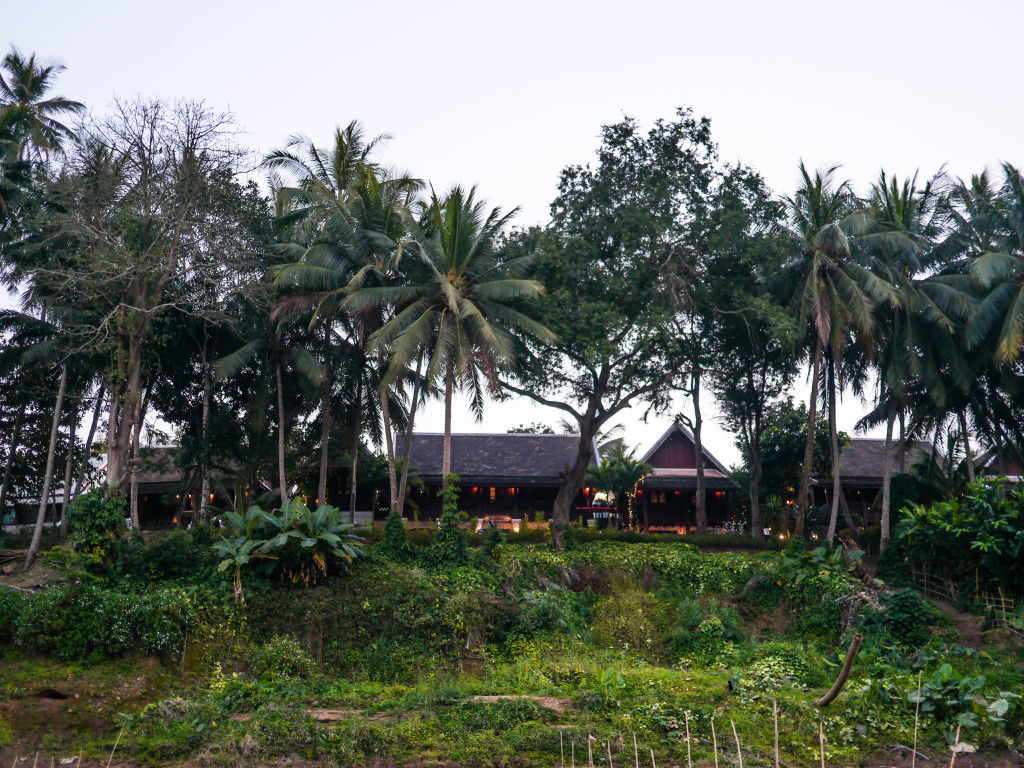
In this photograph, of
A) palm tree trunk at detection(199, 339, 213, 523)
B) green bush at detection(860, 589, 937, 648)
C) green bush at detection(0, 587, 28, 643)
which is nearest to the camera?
green bush at detection(0, 587, 28, 643)

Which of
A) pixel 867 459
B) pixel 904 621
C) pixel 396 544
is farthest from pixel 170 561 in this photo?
pixel 867 459

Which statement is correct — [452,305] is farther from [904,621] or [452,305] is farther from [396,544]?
[904,621]

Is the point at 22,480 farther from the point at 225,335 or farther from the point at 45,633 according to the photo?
the point at 45,633

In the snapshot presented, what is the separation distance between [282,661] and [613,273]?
1333 centimetres

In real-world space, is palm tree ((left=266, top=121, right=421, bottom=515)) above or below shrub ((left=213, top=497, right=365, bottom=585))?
above

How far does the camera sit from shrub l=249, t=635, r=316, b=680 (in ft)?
43.5

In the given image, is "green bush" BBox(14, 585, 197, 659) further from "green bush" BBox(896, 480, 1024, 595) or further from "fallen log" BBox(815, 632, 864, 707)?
"green bush" BBox(896, 480, 1024, 595)

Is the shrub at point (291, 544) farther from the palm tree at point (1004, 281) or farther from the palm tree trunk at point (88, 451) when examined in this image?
the palm tree at point (1004, 281)

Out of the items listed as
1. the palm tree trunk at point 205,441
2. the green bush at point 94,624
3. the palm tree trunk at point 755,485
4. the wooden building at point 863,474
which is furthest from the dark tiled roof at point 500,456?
the green bush at point 94,624

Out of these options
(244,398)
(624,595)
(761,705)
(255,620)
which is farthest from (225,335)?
(761,705)

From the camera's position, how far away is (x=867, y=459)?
107 feet

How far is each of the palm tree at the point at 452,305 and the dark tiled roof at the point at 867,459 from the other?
54.1ft

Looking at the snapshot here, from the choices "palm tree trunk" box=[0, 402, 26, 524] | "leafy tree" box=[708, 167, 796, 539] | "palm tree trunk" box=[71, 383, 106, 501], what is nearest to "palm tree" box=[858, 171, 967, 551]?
"leafy tree" box=[708, 167, 796, 539]

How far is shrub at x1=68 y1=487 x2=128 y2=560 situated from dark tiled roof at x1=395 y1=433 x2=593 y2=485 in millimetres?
15099
